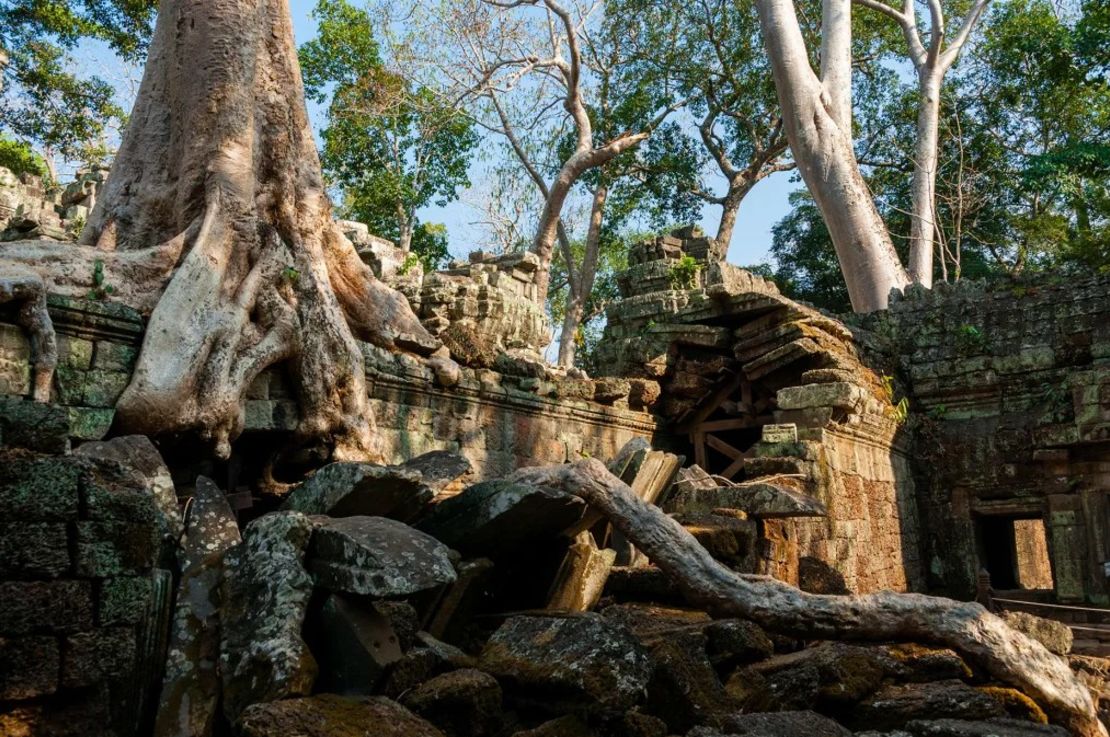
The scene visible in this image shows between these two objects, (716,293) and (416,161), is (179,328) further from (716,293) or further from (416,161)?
(416,161)

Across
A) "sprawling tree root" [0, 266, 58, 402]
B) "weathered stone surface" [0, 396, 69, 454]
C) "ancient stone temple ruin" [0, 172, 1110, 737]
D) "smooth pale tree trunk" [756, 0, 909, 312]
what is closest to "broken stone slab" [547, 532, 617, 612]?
"ancient stone temple ruin" [0, 172, 1110, 737]

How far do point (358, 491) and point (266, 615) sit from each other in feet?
3.11

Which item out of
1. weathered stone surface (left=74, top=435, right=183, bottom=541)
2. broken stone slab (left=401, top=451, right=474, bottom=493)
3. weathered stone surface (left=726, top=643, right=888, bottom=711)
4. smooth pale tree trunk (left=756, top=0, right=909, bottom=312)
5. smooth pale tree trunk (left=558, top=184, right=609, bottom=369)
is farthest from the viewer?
smooth pale tree trunk (left=558, top=184, right=609, bottom=369)

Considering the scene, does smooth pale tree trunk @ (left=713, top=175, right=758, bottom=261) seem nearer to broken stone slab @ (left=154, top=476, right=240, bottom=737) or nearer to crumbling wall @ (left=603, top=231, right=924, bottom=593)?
crumbling wall @ (left=603, top=231, right=924, bottom=593)

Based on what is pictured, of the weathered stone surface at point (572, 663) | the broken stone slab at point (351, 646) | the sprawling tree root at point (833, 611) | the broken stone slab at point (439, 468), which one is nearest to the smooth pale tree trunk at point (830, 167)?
the sprawling tree root at point (833, 611)

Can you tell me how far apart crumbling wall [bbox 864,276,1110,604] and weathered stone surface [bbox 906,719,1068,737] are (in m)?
7.88

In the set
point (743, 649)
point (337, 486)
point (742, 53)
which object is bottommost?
point (743, 649)

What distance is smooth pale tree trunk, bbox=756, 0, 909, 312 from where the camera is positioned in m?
15.0

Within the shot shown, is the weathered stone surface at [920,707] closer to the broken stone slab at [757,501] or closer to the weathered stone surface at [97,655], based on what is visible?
the broken stone slab at [757,501]

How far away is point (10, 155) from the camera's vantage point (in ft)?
70.4

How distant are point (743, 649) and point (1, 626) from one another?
242 cm

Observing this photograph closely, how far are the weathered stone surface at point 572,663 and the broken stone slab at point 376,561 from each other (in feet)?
1.00

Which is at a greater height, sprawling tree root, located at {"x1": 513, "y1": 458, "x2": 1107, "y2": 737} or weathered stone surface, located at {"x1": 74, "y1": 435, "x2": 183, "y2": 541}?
weathered stone surface, located at {"x1": 74, "y1": 435, "x2": 183, "y2": 541}

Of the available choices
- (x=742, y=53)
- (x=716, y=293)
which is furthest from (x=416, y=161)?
(x=716, y=293)
